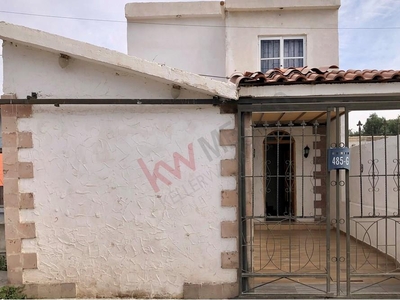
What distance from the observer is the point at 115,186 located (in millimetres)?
4391

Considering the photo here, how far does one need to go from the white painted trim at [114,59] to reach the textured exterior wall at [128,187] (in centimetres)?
43

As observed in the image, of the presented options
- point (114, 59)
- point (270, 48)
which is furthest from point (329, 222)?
point (270, 48)

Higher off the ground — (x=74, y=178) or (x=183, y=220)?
(x=74, y=178)

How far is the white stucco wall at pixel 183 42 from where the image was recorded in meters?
9.75

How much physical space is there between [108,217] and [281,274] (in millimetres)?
2767

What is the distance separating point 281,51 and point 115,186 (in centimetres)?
739

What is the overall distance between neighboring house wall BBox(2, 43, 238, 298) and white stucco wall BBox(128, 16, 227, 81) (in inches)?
228

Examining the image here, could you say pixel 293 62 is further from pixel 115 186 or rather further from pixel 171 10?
pixel 115 186

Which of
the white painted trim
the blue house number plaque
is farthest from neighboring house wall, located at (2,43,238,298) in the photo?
the blue house number plaque

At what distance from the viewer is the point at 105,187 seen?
4.39m

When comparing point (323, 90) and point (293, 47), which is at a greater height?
point (293, 47)

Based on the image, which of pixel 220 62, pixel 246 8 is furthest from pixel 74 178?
pixel 246 8

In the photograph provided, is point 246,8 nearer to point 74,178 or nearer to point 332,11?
point 332,11

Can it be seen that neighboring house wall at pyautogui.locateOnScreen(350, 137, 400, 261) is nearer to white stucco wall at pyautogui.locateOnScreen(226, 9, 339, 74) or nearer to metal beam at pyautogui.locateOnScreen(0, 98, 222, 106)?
metal beam at pyautogui.locateOnScreen(0, 98, 222, 106)
